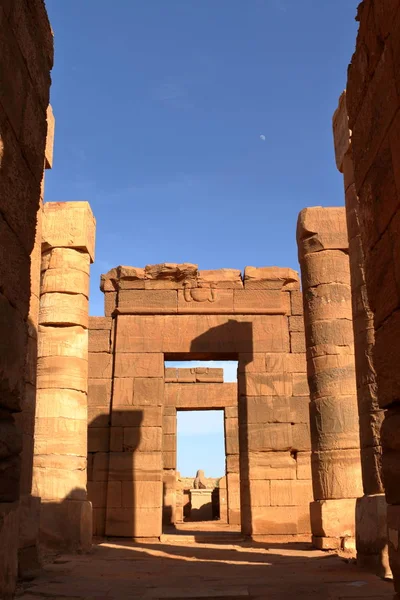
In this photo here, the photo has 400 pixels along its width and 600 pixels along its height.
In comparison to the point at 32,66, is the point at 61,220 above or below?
above

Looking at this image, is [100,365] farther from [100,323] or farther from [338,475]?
[338,475]

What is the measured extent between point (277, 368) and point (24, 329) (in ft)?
37.0

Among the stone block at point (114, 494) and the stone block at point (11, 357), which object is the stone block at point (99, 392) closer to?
the stone block at point (114, 494)

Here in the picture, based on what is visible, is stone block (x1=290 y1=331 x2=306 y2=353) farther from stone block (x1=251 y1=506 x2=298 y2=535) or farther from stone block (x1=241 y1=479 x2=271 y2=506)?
stone block (x1=251 y1=506 x2=298 y2=535)

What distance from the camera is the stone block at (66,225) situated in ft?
41.5

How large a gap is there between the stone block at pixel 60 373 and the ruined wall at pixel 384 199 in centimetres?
844

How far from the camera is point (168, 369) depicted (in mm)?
20672

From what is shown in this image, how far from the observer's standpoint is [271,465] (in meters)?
14.3

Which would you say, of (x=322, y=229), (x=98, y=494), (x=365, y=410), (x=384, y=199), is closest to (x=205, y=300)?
(x=322, y=229)

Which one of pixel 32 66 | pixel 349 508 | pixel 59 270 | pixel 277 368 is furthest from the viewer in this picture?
pixel 277 368

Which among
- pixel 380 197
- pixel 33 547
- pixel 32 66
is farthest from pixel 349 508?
pixel 32 66

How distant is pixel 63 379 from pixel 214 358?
14.2ft

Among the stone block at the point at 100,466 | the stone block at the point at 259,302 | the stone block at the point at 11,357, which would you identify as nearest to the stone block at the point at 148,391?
the stone block at the point at 100,466

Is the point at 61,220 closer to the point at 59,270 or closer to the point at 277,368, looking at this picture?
the point at 59,270
